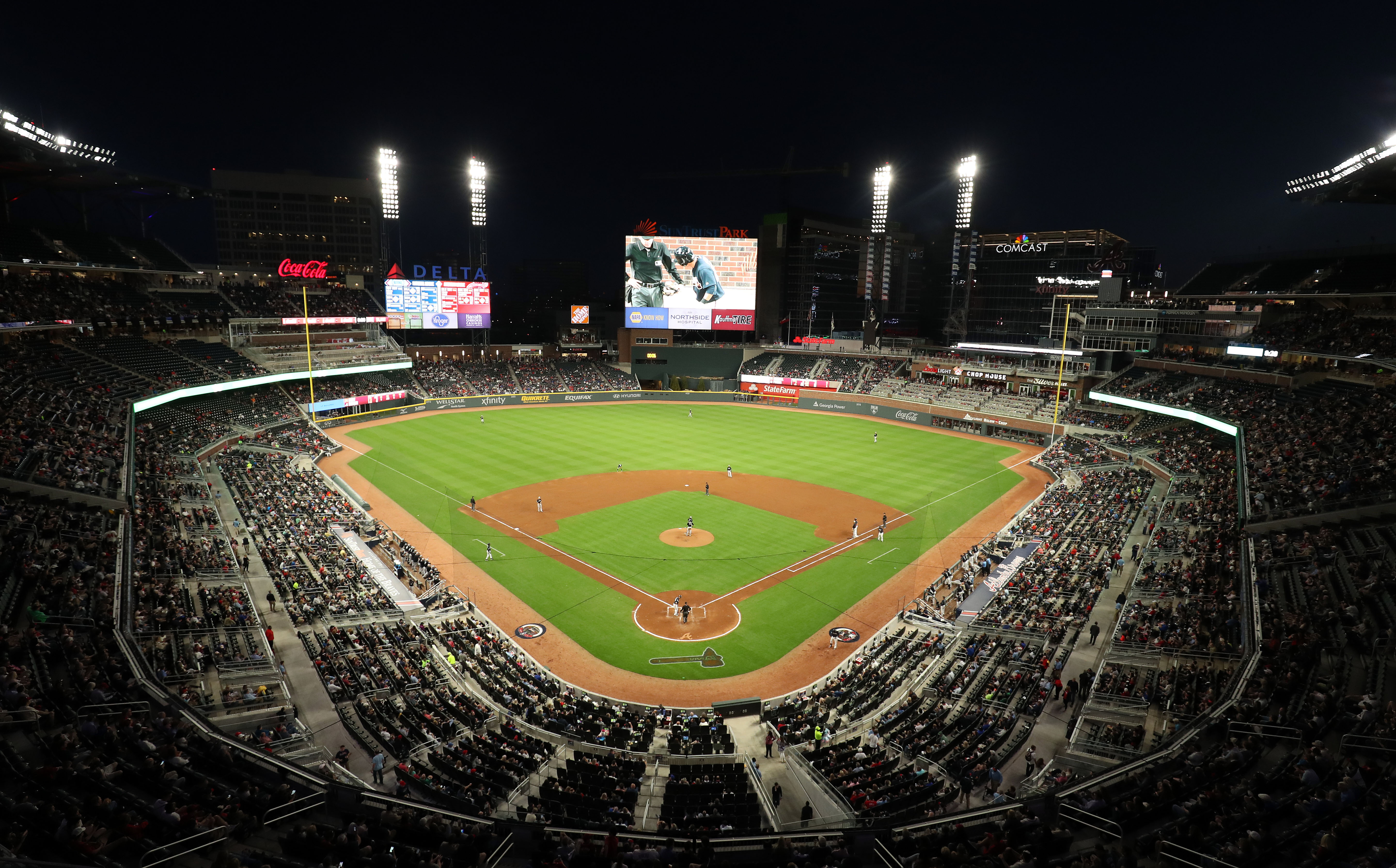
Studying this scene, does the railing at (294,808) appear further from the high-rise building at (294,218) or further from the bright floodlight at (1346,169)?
the high-rise building at (294,218)

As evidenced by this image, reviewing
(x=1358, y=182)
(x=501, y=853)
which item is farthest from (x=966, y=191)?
(x=501, y=853)

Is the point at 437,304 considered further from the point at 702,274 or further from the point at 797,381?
the point at 797,381

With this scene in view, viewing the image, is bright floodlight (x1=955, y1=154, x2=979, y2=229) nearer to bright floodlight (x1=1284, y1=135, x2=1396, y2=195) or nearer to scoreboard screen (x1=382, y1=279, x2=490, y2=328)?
bright floodlight (x1=1284, y1=135, x2=1396, y2=195)

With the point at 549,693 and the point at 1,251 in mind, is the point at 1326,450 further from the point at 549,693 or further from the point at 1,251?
the point at 1,251

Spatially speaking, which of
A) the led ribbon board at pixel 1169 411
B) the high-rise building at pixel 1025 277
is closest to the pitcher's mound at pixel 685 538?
the led ribbon board at pixel 1169 411

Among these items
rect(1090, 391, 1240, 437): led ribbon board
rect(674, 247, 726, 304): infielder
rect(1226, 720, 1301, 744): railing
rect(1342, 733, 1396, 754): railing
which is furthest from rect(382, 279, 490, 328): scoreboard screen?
rect(1342, 733, 1396, 754): railing
